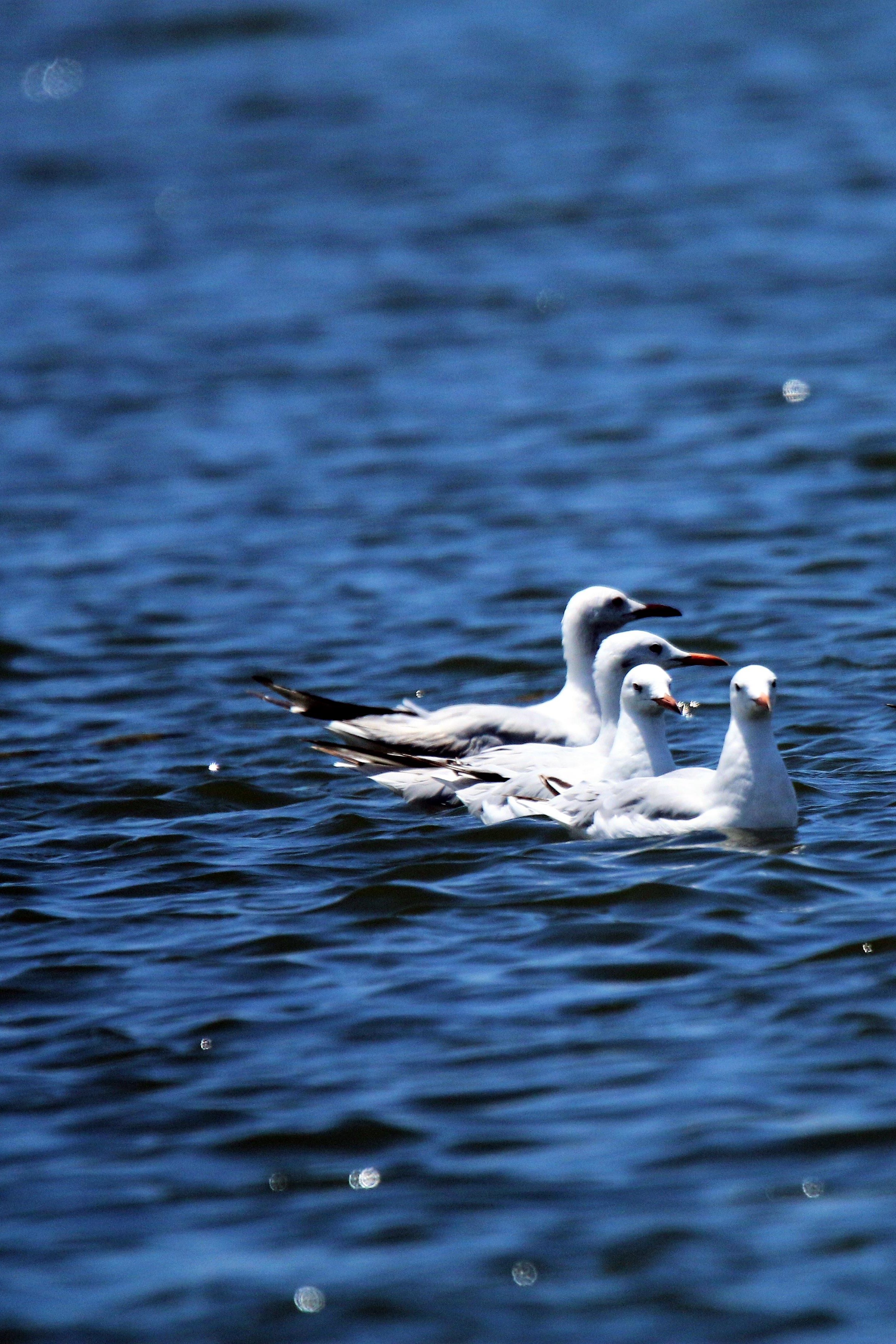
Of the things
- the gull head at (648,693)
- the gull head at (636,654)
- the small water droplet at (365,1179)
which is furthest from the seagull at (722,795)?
the small water droplet at (365,1179)

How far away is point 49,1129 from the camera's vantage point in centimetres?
617

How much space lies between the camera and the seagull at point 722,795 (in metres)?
8.23

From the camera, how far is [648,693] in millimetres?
8742

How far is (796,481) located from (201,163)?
53.3 ft

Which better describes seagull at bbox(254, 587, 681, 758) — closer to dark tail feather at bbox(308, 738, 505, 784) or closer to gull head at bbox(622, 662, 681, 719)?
dark tail feather at bbox(308, 738, 505, 784)

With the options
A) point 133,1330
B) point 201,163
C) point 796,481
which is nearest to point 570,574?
point 796,481

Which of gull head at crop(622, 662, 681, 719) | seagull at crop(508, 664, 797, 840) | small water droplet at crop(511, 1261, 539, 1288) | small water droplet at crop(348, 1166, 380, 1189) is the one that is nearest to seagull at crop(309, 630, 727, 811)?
gull head at crop(622, 662, 681, 719)

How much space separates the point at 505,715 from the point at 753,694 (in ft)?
6.00

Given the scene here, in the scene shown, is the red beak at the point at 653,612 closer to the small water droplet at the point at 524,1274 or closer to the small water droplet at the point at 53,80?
the small water droplet at the point at 524,1274

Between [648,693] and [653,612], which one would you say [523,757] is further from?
[653,612]

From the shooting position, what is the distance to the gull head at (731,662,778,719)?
324 inches

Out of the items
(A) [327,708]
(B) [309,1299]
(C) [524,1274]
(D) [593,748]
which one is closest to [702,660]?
(D) [593,748]

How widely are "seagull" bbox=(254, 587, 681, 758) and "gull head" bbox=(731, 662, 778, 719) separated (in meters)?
1.57

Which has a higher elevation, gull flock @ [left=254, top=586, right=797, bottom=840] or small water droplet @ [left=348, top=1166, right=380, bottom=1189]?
small water droplet @ [left=348, top=1166, right=380, bottom=1189]
